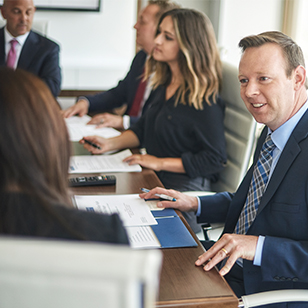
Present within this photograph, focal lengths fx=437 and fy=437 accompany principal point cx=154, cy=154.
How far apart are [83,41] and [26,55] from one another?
2.15 meters

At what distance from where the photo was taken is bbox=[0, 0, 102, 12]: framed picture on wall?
4.73 meters

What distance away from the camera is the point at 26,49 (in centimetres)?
293

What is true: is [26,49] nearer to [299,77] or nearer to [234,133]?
[234,133]

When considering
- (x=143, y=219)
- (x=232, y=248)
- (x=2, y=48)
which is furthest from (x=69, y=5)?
(x=232, y=248)

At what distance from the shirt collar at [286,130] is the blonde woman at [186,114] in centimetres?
69

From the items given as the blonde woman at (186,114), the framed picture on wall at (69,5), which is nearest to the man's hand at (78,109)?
the blonde woman at (186,114)

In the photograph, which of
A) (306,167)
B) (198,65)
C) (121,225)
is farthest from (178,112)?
(121,225)

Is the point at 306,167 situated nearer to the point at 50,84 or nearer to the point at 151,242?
the point at 151,242

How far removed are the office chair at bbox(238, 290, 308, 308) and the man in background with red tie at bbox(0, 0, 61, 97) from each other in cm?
217

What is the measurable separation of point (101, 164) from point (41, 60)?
1364mm

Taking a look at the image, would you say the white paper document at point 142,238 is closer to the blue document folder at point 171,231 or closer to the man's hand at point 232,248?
the blue document folder at point 171,231

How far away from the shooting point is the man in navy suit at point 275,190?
1.16m

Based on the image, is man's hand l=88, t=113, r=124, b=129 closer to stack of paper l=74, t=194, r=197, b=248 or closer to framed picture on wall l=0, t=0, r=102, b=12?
stack of paper l=74, t=194, r=197, b=248

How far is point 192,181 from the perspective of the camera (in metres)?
2.08
